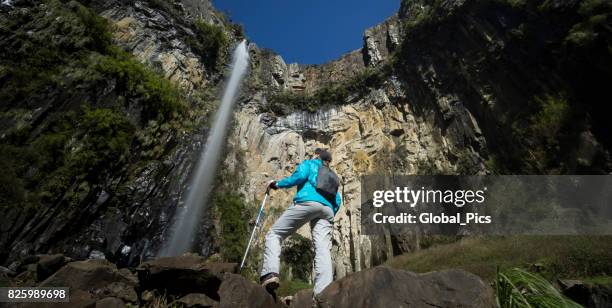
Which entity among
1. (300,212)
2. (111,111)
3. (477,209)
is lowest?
(300,212)

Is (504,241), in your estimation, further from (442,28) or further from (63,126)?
(63,126)

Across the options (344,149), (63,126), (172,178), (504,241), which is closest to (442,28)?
(344,149)

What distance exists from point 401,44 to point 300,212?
18664mm

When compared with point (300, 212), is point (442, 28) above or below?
above

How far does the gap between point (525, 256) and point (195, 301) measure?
28.7ft

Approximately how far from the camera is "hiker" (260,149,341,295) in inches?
160

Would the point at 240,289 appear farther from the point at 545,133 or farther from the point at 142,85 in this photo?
the point at 545,133

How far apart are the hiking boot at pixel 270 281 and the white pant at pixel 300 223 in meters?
0.04

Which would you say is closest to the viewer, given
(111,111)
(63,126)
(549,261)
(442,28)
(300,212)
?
(300,212)

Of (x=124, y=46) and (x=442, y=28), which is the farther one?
(x=442, y=28)

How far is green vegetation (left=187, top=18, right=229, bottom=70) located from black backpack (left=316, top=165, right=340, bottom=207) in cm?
1663

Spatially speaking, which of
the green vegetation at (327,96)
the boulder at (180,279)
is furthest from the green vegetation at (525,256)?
the green vegetation at (327,96)

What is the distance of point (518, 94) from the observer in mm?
15023

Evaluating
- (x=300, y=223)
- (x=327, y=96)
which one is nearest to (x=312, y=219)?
(x=300, y=223)
